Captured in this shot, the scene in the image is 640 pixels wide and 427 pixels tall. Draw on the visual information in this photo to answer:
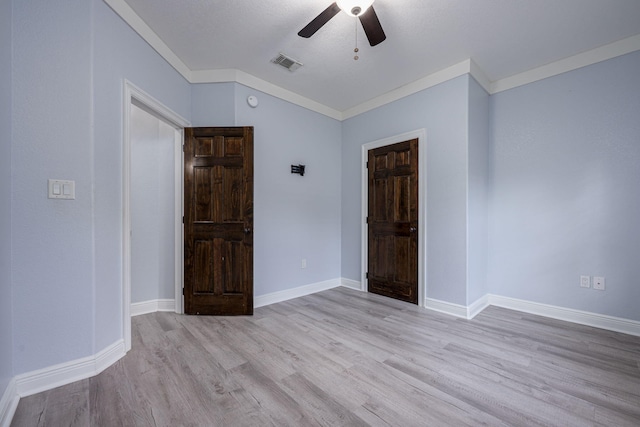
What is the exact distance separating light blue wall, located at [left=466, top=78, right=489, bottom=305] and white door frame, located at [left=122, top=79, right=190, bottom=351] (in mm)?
3113

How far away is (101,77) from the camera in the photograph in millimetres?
1832

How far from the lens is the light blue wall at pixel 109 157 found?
5.92 feet

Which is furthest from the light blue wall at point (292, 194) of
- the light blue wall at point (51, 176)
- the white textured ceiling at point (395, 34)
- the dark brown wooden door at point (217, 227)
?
the light blue wall at point (51, 176)

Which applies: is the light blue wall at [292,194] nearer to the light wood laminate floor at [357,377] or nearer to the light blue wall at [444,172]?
the light wood laminate floor at [357,377]

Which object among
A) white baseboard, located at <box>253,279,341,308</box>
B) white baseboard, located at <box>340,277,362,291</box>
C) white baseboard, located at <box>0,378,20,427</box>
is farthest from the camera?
white baseboard, located at <box>340,277,362,291</box>

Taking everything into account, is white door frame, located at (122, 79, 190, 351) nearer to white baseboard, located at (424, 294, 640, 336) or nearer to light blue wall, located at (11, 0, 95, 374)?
light blue wall, located at (11, 0, 95, 374)

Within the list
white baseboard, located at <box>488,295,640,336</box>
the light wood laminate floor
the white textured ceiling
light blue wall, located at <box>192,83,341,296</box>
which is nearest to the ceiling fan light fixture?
the white textured ceiling

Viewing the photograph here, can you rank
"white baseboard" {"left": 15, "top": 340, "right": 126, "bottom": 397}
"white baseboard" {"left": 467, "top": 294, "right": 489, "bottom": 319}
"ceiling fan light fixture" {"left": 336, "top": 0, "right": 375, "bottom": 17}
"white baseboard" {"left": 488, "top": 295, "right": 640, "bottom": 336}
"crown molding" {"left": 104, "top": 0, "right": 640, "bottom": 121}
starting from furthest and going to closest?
"white baseboard" {"left": 467, "top": 294, "right": 489, "bottom": 319} < "white baseboard" {"left": 488, "top": 295, "right": 640, "bottom": 336} < "crown molding" {"left": 104, "top": 0, "right": 640, "bottom": 121} < "ceiling fan light fixture" {"left": 336, "top": 0, "right": 375, "bottom": 17} < "white baseboard" {"left": 15, "top": 340, "right": 126, "bottom": 397}

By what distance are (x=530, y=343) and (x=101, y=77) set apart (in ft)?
12.9

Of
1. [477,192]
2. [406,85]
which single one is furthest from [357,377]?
[406,85]

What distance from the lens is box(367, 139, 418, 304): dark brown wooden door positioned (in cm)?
318

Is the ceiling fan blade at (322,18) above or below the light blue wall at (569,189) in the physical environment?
above

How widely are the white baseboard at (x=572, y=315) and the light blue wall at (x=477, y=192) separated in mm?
245

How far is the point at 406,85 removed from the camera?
3.25m
